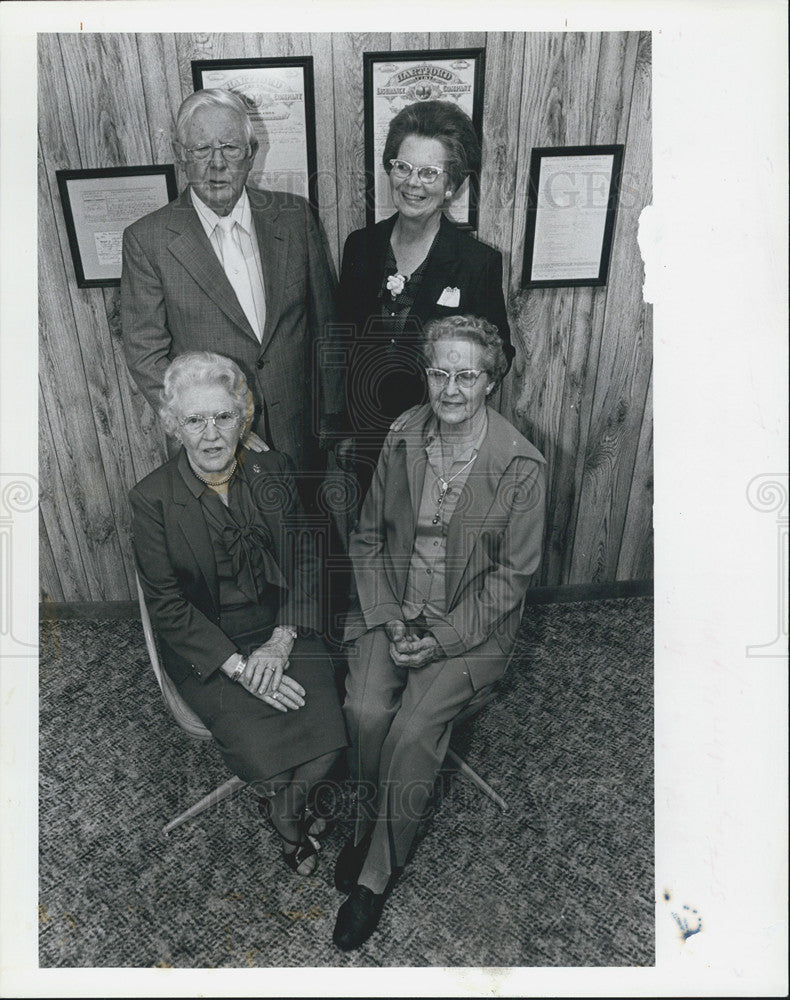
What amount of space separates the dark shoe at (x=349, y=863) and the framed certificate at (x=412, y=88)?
1.62 meters

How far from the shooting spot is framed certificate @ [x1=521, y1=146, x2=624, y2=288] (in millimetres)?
1831

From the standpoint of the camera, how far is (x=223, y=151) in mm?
1788

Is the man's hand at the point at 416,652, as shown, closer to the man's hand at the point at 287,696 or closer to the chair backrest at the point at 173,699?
the man's hand at the point at 287,696

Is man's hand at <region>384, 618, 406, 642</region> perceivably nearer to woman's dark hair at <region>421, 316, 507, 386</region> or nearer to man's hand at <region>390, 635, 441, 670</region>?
man's hand at <region>390, 635, 441, 670</region>

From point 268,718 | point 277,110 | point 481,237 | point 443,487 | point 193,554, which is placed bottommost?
point 268,718

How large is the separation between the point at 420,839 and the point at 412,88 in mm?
1838

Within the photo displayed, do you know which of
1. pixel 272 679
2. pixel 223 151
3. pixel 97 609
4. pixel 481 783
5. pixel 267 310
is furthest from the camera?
pixel 97 609

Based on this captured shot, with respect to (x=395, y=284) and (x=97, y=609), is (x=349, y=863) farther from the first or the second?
(x=395, y=284)

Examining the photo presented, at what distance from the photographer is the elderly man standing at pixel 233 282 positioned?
5.90 ft

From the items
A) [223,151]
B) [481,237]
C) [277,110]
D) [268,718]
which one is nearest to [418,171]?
[481,237]

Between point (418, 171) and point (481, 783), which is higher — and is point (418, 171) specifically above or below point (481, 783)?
above

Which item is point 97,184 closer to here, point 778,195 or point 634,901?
point 778,195

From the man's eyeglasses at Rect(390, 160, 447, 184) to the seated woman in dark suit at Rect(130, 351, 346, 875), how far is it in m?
0.65

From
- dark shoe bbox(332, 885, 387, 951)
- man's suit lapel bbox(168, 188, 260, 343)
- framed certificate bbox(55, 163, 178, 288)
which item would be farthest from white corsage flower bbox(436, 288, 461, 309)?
dark shoe bbox(332, 885, 387, 951)
